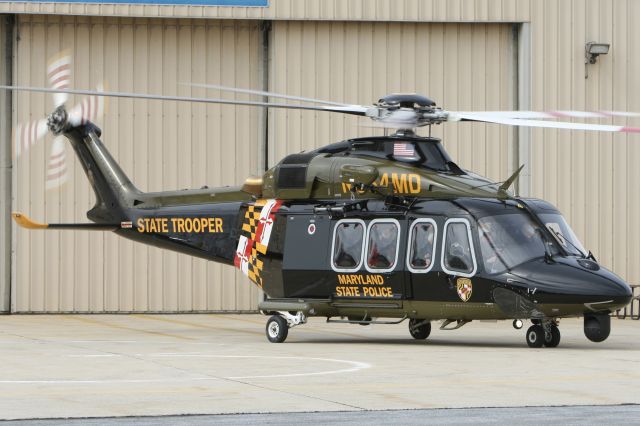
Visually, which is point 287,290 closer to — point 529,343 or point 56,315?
point 529,343

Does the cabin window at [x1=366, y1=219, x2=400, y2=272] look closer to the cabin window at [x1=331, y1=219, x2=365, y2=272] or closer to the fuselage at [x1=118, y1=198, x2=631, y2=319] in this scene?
the fuselage at [x1=118, y1=198, x2=631, y2=319]

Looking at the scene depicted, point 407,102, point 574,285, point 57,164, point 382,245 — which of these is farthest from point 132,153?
point 574,285

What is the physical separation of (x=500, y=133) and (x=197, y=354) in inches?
597

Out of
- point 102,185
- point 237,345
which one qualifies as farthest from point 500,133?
point 237,345

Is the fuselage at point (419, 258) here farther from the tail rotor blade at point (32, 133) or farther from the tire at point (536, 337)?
the tail rotor blade at point (32, 133)

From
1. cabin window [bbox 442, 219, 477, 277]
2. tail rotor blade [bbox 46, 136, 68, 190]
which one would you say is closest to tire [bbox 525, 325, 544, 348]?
cabin window [bbox 442, 219, 477, 277]

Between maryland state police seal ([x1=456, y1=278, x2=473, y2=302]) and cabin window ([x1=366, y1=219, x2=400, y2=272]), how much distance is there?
1.26 m

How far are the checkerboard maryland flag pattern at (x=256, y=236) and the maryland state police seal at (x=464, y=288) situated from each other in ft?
12.7

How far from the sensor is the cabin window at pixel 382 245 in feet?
64.9

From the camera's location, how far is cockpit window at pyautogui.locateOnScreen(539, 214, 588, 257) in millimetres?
18891

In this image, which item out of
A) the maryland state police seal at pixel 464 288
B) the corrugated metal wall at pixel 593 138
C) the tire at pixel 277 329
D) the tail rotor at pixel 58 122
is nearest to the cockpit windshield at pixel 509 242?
the maryland state police seal at pixel 464 288

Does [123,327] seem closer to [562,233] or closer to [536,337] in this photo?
[536,337]

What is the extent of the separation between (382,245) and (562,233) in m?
2.91

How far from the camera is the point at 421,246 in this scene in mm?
19516
